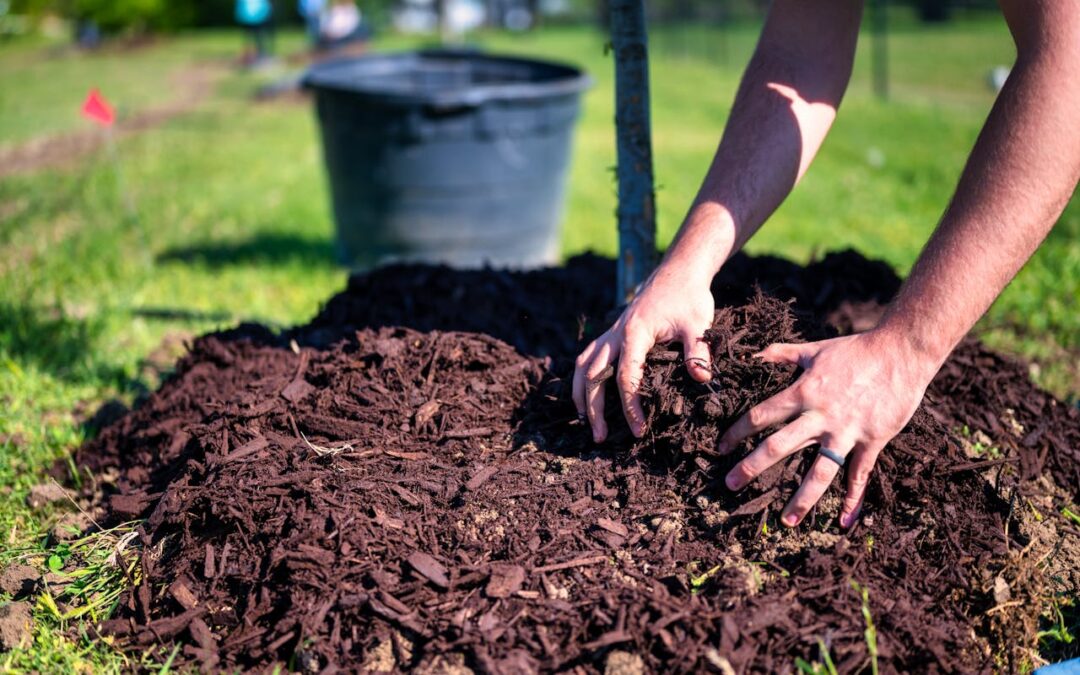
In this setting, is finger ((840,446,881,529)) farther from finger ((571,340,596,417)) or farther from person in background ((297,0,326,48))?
person in background ((297,0,326,48))

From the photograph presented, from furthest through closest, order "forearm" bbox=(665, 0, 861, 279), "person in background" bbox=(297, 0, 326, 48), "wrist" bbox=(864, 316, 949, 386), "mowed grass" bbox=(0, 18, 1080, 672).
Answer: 1. "person in background" bbox=(297, 0, 326, 48)
2. "mowed grass" bbox=(0, 18, 1080, 672)
3. "forearm" bbox=(665, 0, 861, 279)
4. "wrist" bbox=(864, 316, 949, 386)

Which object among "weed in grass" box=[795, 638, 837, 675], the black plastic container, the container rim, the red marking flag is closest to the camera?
"weed in grass" box=[795, 638, 837, 675]

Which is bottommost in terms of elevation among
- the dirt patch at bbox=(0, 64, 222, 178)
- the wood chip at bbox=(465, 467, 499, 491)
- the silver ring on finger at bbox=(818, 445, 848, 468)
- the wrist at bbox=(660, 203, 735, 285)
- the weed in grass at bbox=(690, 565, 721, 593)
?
the dirt patch at bbox=(0, 64, 222, 178)

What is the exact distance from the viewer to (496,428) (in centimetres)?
255

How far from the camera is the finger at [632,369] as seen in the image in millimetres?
2197


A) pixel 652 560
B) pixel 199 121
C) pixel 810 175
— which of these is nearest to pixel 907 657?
pixel 652 560

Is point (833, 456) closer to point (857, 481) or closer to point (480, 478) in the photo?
point (857, 481)

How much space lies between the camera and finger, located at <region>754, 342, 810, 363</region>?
2141 millimetres

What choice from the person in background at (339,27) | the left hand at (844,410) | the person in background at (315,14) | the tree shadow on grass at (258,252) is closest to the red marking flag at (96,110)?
the tree shadow on grass at (258,252)

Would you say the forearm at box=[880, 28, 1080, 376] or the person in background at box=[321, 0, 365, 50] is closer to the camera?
the forearm at box=[880, 28, 1080, 376]

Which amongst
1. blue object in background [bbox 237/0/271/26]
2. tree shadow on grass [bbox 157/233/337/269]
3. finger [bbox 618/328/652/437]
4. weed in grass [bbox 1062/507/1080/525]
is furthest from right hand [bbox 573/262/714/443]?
blue object in background [bbox 237/0/271/26]

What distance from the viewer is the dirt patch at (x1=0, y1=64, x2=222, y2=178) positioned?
1031 cm

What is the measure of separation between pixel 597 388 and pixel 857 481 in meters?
0.68

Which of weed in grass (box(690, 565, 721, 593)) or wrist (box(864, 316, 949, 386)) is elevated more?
wrist (box(864, 316, 949, 386))
